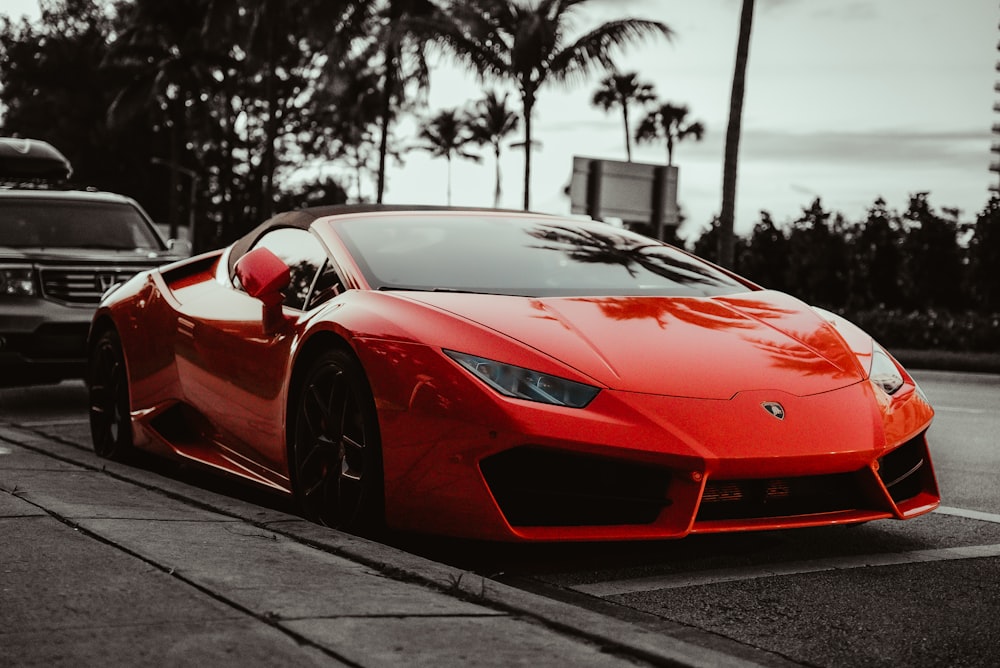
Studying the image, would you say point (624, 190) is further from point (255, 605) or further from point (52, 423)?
point (255, 605)

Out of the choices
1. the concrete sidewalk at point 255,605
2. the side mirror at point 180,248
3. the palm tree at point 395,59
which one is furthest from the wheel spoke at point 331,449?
the palm tree at point 395,59

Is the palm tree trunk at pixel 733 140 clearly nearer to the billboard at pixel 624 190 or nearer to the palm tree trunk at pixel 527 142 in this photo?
the billboard at pixel 624 190

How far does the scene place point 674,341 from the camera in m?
4.55

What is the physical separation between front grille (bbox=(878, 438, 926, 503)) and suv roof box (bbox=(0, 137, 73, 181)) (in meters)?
13.0

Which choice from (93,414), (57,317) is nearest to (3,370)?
(57,317)

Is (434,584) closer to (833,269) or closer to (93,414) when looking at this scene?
(93,414)

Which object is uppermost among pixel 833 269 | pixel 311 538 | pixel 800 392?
pixel 800 392

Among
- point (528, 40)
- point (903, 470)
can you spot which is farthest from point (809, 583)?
point (528, 40)

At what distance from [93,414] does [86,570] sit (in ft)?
12.6

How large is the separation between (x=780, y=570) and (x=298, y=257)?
92.4 inches

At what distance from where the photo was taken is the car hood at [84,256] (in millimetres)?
10016

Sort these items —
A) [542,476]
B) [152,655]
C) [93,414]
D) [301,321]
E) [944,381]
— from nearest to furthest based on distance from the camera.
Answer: [152,655], [542,476], [301,321], [93,414], [944,381]

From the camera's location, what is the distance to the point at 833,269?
27.7m

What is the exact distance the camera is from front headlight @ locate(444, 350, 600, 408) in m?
4.19
